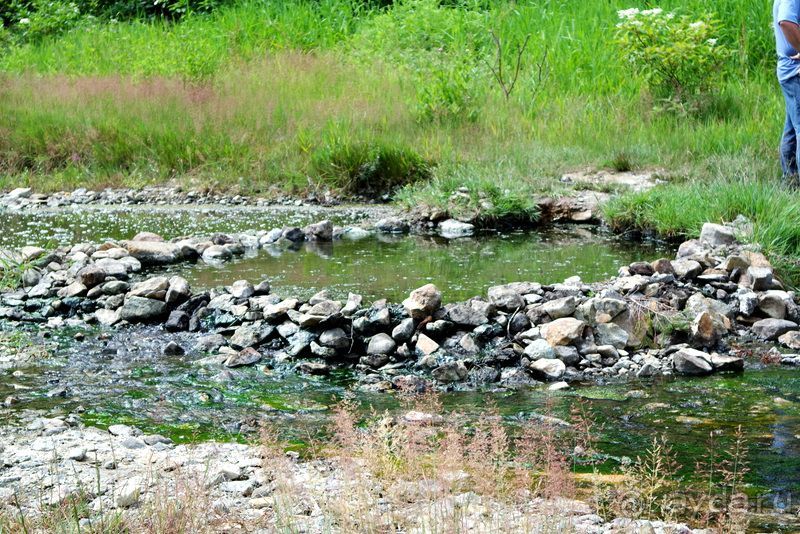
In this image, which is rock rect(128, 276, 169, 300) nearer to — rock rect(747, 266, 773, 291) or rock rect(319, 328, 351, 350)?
rock rect(319, 328, 351, 350)

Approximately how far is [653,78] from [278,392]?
8080 millimetres

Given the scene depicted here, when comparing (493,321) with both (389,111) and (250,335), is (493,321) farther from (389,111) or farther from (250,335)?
(389,111)

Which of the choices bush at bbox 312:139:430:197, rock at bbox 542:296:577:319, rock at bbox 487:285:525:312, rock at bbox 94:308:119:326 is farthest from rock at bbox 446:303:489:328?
bush at bbox 312:139:430:197

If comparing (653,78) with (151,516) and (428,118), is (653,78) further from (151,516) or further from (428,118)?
(151,516)

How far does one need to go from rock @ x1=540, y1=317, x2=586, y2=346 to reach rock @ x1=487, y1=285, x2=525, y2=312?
368 mm

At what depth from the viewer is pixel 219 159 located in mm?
11453

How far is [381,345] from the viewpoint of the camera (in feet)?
17.6

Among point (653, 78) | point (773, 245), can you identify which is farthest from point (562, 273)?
point (653, 78)

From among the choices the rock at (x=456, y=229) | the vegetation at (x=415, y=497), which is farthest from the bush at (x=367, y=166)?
the vegetation at (x=415, y=497)

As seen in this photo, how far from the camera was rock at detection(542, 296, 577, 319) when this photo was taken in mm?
5500

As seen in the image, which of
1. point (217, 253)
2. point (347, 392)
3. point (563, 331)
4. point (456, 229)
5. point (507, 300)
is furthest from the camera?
point (456, 229)

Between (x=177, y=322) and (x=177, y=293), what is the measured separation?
0.29m

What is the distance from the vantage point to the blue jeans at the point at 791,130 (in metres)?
7.84

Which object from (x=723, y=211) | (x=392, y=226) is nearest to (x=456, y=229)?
(x=392, y=226)
